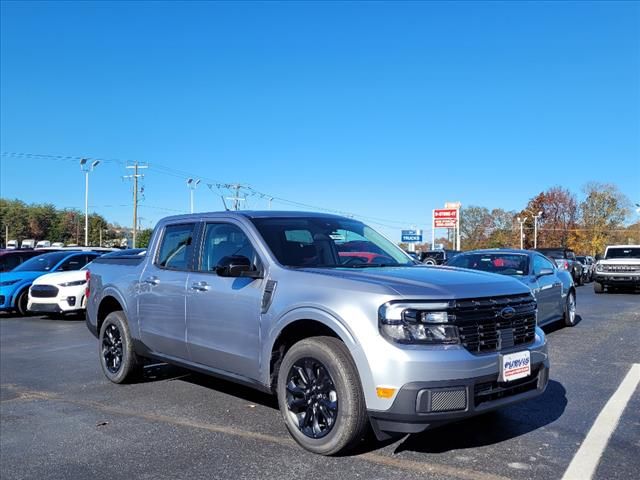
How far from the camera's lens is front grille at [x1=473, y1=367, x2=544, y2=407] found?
12.8 ft

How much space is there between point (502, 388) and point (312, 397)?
1.34 meters

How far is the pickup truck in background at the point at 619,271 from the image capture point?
20.5m

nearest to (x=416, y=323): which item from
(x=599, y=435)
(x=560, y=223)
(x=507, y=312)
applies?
(x=507, y=312)

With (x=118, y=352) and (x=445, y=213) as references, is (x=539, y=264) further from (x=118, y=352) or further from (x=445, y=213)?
(x=445, y=213)

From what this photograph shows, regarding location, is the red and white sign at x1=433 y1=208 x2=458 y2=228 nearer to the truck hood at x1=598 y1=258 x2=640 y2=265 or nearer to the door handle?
the truck hood at x1=598 y1=258 x2=640 y2=265

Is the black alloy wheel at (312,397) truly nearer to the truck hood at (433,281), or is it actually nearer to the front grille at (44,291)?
the truck hood at (433,281)

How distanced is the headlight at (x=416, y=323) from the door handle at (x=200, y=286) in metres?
2.02

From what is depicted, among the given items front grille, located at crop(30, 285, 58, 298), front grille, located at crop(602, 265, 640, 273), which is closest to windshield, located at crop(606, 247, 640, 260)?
front grille, located at crop(602, 265, 640, 273)

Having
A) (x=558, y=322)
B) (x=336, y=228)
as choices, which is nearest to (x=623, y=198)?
(x=558, y=322)

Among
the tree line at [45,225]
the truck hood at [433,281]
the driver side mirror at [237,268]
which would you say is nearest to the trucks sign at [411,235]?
the tree line at [45,225]

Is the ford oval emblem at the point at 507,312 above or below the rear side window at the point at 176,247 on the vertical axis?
below

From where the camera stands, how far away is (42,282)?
43.7 feet

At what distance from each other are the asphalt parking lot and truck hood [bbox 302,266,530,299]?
1170 millimetres

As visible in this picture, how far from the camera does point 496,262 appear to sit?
33.6ft
